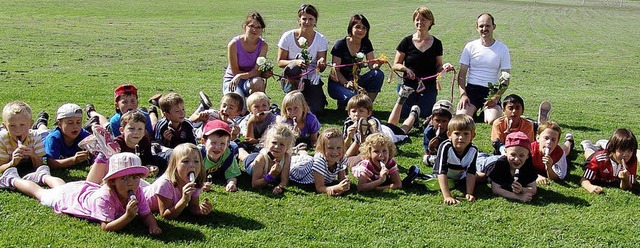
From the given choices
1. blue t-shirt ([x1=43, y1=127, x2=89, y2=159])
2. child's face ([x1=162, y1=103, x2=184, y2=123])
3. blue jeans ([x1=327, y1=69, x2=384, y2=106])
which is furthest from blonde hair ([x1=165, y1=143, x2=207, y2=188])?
blue jeans ([x1=327, y1=69, x2=384, y2=106])

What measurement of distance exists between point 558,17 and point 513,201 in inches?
1728

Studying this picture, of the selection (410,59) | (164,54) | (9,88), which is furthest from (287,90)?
(164,54)

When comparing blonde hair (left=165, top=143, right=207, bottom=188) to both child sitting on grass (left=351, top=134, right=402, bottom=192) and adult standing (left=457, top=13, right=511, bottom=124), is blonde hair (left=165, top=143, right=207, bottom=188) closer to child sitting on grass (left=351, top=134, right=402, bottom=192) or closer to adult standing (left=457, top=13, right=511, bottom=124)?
child sitting on grass (left=351, top=134, right=402, bottom=192)

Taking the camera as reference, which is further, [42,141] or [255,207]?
[42,141]

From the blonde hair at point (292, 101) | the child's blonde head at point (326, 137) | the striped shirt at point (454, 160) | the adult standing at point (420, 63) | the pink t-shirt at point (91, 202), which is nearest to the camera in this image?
the pink t-shirt at point (91, 202)

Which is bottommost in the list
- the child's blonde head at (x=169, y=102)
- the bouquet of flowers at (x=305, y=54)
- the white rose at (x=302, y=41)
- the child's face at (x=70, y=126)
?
the child's face at (x=70, y=126)

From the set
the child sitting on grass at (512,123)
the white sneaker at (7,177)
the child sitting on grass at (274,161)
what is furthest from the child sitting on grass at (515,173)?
the white sneaker at (7,177)

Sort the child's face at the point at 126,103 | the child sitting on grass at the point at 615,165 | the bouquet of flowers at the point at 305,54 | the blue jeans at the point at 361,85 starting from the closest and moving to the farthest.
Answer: the child sitting on grass at the point at 615,165, the child's face at the point at 126,103, the bouquet of flowers at the point at 305,54, the blue jeans at the point at 361,85

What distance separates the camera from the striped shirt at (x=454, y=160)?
723 centimetres

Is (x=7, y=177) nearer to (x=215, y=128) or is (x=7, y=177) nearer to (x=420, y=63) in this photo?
(x=215, y=128)

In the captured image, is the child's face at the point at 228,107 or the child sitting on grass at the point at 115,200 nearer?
the child sitting on grass at the point at 115,200

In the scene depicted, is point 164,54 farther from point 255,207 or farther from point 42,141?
point 255,207

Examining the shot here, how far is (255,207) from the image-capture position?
6625 mm

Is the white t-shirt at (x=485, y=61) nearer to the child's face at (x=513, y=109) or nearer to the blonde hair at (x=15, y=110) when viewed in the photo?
the child's face at (x=513, y=109)
